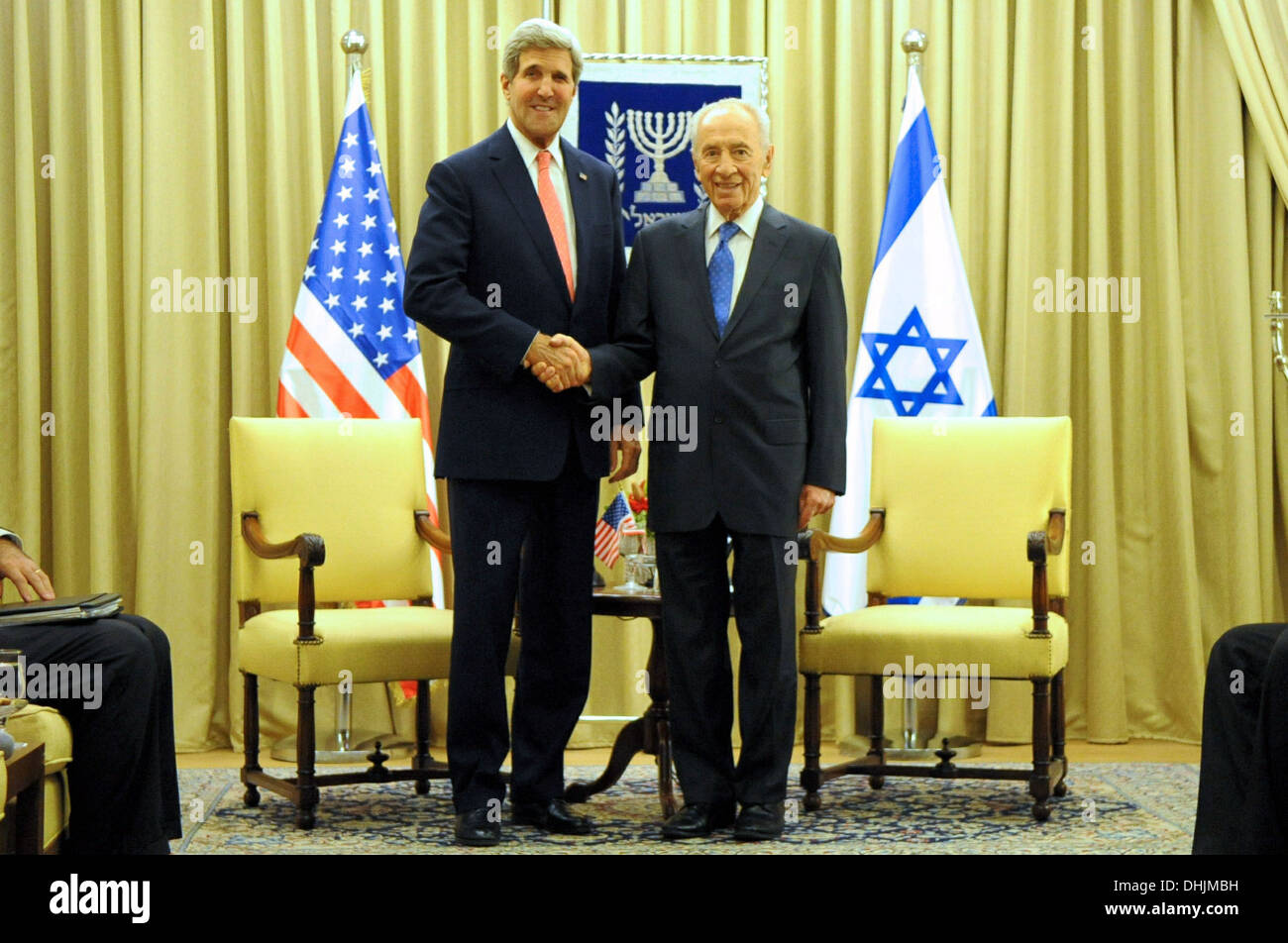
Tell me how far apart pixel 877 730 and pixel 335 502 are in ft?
6.03

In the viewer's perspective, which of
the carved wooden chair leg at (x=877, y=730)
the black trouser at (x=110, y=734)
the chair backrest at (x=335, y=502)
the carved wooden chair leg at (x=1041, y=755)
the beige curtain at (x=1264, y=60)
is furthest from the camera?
the beige curtain at (x=1264, y=60)

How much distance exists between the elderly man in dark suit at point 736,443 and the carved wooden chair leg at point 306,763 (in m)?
1.02

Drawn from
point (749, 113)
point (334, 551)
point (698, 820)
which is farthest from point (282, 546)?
point (749, 113)

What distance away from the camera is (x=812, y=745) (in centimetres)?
432

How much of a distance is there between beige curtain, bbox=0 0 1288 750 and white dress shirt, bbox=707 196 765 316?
169 cm

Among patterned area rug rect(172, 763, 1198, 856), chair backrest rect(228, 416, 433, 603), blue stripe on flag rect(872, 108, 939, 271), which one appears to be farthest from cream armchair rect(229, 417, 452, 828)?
blue stripe on flag rect(872, 108, 939, 271)

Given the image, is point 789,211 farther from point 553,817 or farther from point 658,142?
point 553,817

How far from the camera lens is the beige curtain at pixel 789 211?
5281 mm

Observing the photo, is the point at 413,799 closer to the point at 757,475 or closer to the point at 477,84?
the point at 757,475

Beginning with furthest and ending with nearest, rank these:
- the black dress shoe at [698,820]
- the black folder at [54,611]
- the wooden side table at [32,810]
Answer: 1. the black dress shoe at [698,820]
2. the black folder at [54,611]
3. the wooden side table at [32,810]

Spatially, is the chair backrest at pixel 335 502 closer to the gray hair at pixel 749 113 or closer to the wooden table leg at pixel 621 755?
the wooden table leg at pixel 621 755

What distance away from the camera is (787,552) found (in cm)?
378

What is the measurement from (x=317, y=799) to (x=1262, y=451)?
12.1 feet

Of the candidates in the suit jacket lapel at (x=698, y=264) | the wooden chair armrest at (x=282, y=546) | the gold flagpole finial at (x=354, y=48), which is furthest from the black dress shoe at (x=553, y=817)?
the gold flagpole finial at (x=354, y=48)
